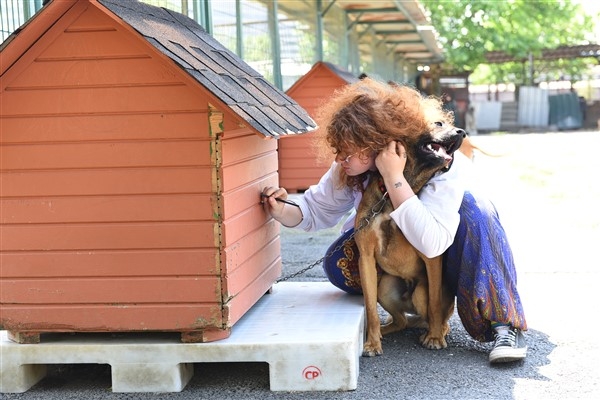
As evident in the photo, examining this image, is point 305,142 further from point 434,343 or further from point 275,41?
point 434,343

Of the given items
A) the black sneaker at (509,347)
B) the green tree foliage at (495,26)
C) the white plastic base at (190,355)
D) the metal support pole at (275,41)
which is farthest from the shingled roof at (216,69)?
the green tree foliage at (495,26)

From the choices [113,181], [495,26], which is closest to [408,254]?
[113,181]

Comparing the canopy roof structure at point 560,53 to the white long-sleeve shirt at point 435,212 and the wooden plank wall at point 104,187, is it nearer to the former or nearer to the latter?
the white long-sleeve shirt at point 435,212

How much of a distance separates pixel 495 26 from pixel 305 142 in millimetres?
25400

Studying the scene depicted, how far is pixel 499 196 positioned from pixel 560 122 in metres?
25.4

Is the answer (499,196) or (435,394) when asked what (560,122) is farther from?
(435,394)

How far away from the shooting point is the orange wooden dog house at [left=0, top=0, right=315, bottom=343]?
147 inches

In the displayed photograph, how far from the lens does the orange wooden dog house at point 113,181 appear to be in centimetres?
374

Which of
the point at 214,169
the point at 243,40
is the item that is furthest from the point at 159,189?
the point at 243,40

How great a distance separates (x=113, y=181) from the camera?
381 cm

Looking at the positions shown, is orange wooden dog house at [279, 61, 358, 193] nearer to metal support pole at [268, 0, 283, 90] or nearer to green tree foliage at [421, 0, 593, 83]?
metal support pole at [268, 0, 283, 90]

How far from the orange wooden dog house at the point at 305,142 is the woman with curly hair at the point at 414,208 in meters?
5.59

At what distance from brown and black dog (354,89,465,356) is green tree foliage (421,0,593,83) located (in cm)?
2701

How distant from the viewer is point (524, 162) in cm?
1791
